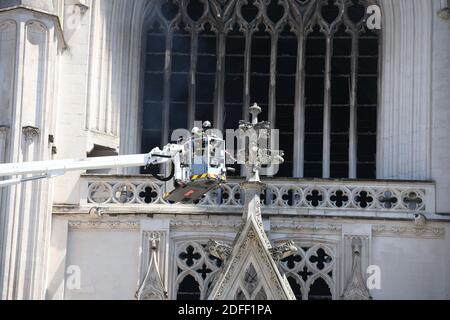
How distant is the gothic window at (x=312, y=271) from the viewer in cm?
2927

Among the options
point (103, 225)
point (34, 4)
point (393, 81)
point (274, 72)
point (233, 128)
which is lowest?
point (103, 225)

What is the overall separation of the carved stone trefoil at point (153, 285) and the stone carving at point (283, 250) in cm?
199

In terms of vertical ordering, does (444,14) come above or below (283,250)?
above

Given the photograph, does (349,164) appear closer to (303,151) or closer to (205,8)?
(303,151)

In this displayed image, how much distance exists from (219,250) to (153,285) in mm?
1499

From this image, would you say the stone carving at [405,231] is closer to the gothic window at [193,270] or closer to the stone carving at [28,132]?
the gothic window at [193,270]

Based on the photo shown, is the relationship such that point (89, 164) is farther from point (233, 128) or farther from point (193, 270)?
point (233, 128)

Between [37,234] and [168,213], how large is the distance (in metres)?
2.10

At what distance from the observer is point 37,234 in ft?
94.0

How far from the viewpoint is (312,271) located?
96.2ft

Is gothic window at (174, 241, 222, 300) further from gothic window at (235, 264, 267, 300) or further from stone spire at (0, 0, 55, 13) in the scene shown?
stone spire at (0, 0, 55, 13)

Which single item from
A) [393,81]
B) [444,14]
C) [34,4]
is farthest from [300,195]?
[34,4]
